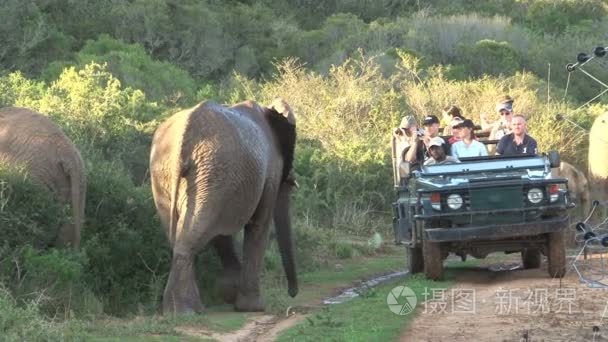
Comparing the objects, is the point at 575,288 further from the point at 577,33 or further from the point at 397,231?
the point at 577,33

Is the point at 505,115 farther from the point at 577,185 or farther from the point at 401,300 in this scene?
the point at 401,300

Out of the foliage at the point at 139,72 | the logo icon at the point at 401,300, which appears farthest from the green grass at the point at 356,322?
the foliage at the point at 139,72

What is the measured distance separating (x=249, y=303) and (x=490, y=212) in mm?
2939

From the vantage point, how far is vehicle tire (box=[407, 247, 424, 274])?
17.0 m

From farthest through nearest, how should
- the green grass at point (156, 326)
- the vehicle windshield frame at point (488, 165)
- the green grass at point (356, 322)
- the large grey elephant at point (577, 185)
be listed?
the large grey elephant at point (577, 185) < the vehicle windshield frame at point (488, 165) < the green grass at point (356, 322) < the green grass at point (156, 326)

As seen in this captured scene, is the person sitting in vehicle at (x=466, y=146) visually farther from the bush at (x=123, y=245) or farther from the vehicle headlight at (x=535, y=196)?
the bush at (x=123, y=245)

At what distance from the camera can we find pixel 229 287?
15188 millimetres

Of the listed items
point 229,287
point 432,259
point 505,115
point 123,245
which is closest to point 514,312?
point 432,259

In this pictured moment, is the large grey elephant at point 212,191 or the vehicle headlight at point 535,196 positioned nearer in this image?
the large grey elephant at point 212,191

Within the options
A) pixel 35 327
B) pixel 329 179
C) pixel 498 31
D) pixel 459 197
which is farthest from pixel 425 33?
pixel 35 327

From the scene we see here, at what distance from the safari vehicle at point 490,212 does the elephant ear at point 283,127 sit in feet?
4.98

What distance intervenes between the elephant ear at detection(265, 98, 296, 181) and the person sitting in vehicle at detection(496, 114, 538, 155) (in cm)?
284

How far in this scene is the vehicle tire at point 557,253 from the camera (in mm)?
15422

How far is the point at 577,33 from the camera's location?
51.2m
